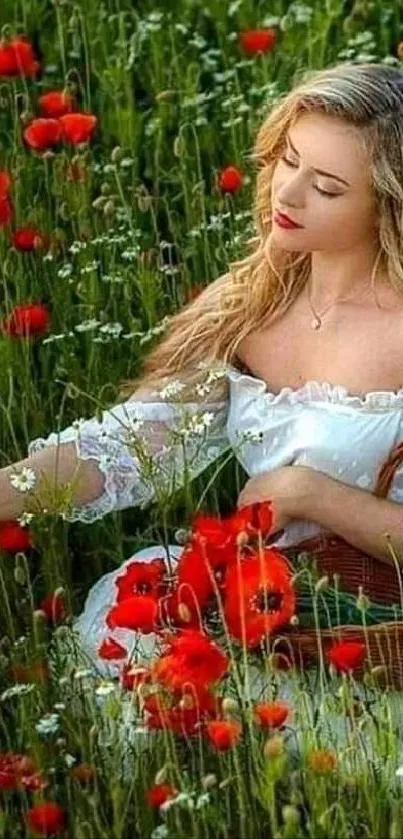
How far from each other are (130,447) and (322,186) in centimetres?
46

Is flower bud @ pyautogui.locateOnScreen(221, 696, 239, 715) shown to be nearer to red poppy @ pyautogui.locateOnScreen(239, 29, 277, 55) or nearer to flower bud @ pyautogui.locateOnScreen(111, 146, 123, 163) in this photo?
flower bud @ pyautogui.locateOnScreen(111, 146, 123, 163)

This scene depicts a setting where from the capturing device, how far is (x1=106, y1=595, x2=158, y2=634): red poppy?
123 inches

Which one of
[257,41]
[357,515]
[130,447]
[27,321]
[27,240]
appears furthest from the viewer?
[257,41]

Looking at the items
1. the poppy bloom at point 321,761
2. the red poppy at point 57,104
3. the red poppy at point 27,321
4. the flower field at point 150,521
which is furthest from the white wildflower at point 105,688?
the red poppy at point 57,104

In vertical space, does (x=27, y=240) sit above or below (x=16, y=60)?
below

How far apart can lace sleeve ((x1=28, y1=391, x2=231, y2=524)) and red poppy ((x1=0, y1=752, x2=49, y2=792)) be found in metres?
0.59

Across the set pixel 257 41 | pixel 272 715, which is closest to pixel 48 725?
pixel 272 715

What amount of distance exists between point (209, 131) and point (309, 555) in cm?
167

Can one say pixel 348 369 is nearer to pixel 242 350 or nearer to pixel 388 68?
pixel 242 350

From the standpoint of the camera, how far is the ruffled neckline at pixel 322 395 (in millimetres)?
3645

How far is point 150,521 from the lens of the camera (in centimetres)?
410

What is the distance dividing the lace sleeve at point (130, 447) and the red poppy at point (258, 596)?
492 millimetres

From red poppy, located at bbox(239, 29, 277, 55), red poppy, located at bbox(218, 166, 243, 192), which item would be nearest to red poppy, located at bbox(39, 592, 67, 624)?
red poppy, located at bbox(218, 166, 243, 192)

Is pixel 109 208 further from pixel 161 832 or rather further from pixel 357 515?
pixel 161 832
